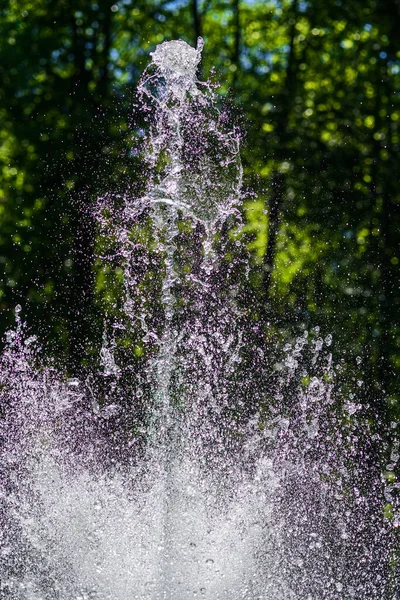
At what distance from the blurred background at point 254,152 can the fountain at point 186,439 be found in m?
0.36

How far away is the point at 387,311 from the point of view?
9.86 m

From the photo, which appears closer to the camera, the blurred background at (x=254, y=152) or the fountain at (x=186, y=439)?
the fountain at (x=186, y=439)

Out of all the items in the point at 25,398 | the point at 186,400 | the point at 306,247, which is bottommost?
the point at 25,398

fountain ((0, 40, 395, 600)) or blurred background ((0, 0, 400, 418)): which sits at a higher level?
blurred background ((0, 0, 400, 418))

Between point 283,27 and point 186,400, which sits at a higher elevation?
point 283,27

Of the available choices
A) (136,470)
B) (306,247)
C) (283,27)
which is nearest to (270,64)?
(283,27)

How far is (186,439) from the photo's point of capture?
740cm

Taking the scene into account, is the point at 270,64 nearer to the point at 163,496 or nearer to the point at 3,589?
the point at 163,496

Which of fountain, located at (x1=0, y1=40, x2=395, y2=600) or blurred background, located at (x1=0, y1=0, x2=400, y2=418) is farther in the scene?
blurred background, located at (x1=0, y1=0, x2=400, y2=418)

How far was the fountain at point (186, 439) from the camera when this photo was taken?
4953mm

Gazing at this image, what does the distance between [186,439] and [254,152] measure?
4.68 meters

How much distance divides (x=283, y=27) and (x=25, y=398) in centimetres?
686

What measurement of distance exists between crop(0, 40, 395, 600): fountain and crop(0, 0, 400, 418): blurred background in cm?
A: 36

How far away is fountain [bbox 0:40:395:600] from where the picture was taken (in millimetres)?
4953
